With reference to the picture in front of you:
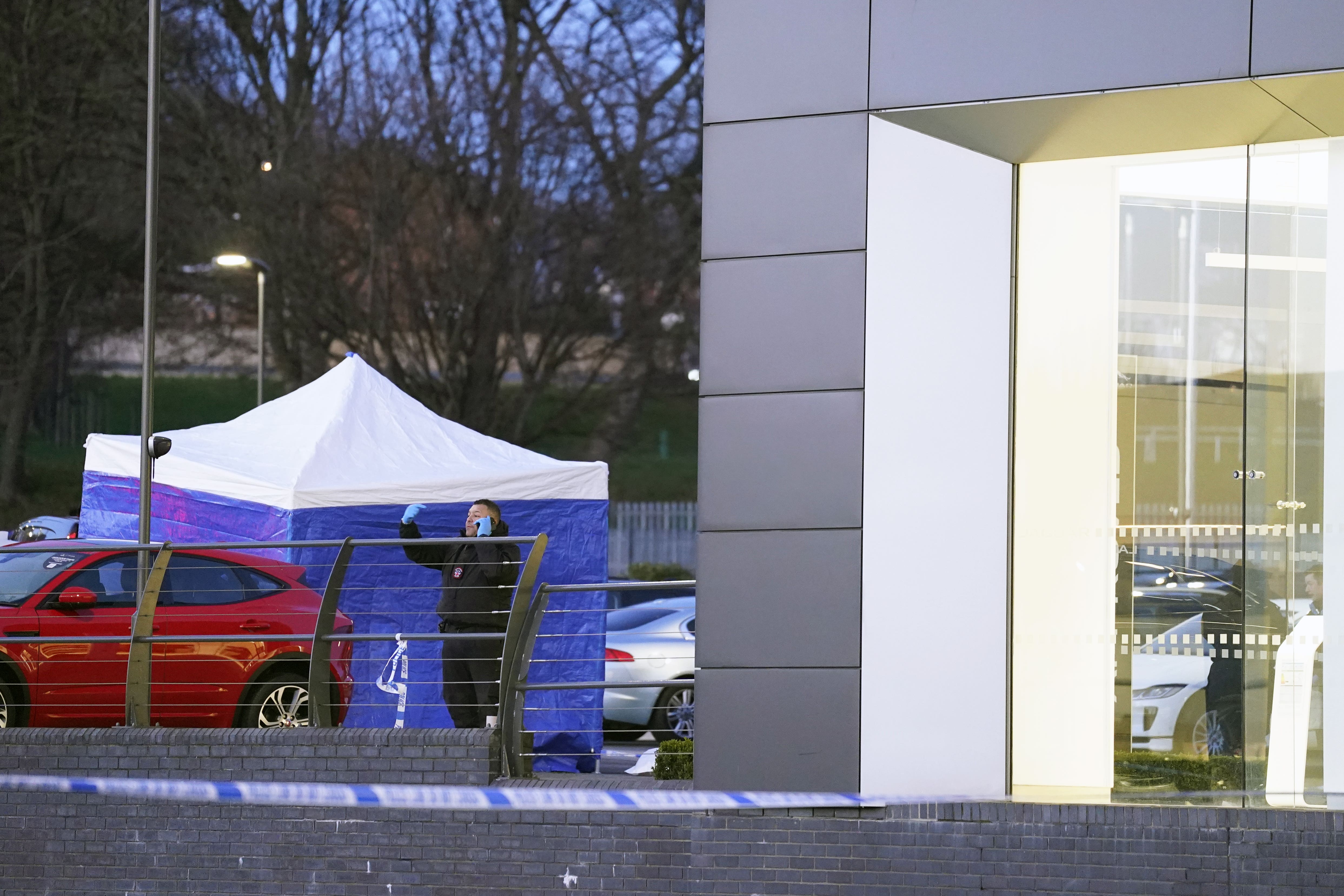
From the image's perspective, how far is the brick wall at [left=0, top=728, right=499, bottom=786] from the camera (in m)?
7.72

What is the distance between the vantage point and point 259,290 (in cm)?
3500

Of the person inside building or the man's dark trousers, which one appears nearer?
the person inside building

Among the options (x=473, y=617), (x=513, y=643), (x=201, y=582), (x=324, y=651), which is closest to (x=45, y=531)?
(x=201, y=582)

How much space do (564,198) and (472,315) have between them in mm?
3719

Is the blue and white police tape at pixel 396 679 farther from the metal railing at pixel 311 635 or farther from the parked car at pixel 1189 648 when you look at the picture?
the parked car at pixel 1189 648

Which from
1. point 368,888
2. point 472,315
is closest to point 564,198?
point 472,315

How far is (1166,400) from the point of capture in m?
6.92

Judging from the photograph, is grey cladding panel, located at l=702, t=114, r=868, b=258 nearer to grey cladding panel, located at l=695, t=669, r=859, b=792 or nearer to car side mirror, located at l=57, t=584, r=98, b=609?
grey cladding panel, located at l=695, t=669, r=859, b=792

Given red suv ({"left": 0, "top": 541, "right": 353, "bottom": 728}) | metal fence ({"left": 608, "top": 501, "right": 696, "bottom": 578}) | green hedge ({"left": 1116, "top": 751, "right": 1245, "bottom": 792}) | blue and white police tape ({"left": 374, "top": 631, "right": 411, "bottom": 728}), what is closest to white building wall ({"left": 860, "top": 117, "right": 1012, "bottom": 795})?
green hedge ({"left": 1116, "top": 751, "right": 1245, "bottom": 792})

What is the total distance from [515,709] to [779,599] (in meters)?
1.85

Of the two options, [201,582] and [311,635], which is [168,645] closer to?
[201,582]

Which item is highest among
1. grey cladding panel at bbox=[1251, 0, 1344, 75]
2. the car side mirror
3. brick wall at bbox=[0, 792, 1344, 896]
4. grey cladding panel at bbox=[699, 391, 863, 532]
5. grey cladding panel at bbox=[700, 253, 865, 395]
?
grey cladding panel at bbox=[1251, 0, 1344, 75]

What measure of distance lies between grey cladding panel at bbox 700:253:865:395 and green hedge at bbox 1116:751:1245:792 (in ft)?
Result: 6.94

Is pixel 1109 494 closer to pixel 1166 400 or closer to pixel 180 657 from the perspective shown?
pixel 1166 400
